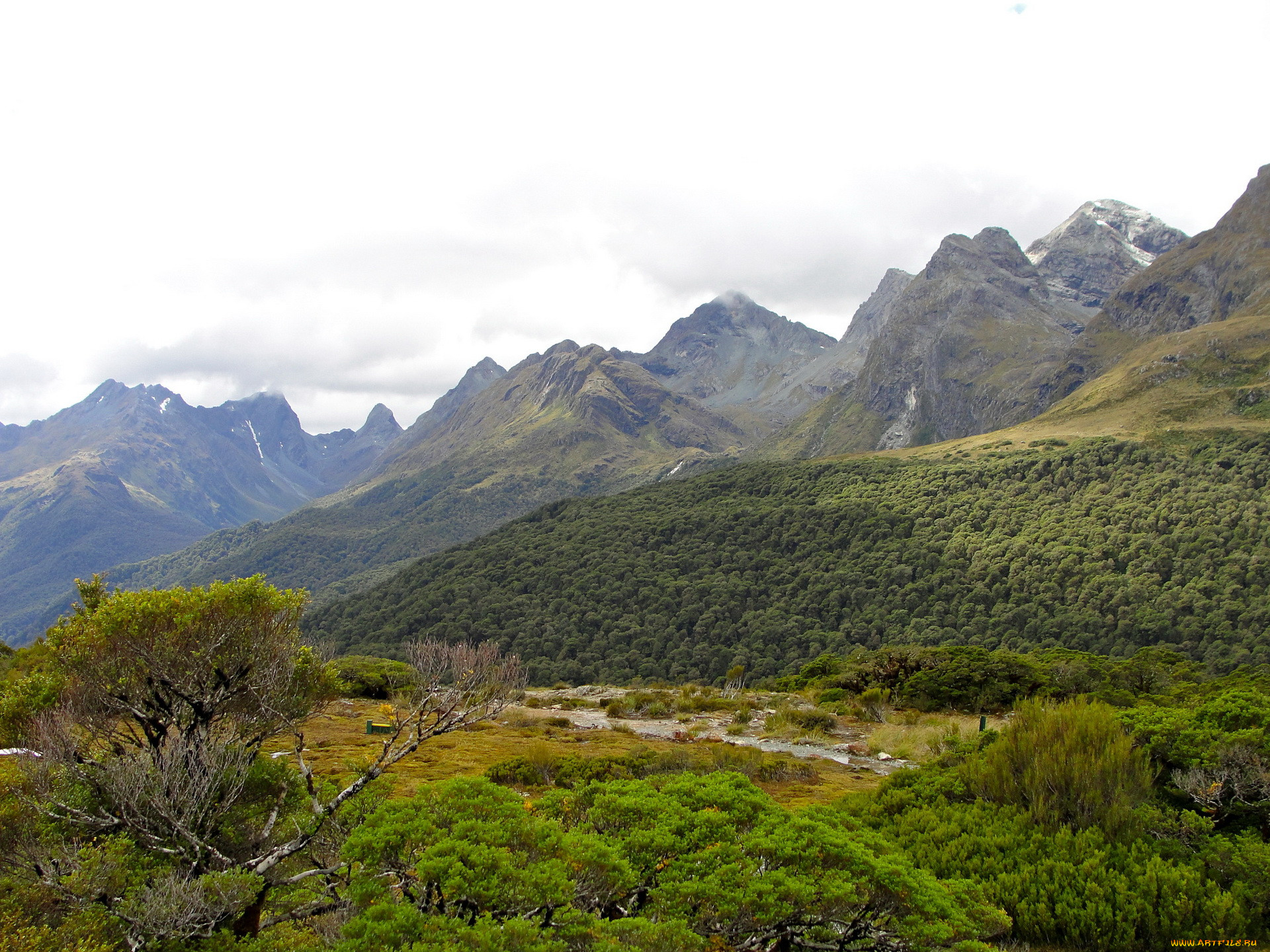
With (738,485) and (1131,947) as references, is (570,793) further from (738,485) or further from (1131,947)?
(738,485)

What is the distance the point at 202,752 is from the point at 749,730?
22650 mm

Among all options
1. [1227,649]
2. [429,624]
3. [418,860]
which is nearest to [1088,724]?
[418,860]

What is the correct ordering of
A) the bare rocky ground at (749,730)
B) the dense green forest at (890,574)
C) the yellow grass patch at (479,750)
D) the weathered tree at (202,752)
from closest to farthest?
the weathered tree at (202,752) → the yellow grass patch at (479,750) → the bare rocky ground at (749,730) → the dense green forest at (890,574)

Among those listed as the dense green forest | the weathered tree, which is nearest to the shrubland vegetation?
the weathered tree

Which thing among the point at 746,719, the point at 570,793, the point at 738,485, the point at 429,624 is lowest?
A: the point at 429,624

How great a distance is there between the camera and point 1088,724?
13.5m

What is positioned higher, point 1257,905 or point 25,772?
point 25,772

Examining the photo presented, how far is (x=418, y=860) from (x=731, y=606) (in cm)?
Result: 10773

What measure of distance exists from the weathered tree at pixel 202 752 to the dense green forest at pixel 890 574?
70093mm

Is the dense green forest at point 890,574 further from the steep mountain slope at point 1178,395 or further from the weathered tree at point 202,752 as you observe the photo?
the weathered tree at point 202,752

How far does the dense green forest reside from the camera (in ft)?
273

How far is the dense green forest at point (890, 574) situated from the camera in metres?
83.1

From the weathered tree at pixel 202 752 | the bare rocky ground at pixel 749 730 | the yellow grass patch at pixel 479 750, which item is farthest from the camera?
the bare rocky ground at pixel 749 730

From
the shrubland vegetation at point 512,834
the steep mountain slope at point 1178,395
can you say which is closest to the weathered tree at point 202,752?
the shrubland vegetation at point 512,834
